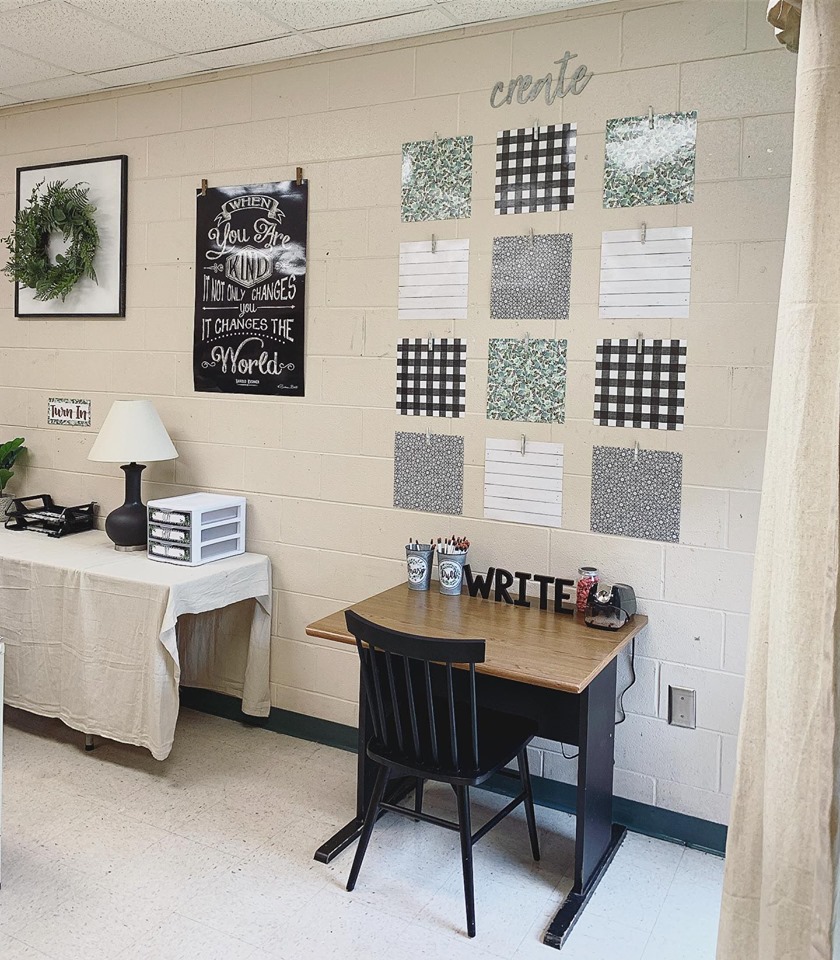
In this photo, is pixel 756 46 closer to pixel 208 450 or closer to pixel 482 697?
pixel 482 697

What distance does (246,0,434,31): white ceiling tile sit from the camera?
9.43ft

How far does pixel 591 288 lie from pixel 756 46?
83 centimetres

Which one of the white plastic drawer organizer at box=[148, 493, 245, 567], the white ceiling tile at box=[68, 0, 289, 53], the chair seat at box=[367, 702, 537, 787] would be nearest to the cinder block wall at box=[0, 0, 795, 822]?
the white plastic drawer organizer at box=[148, 493, 245, 567]

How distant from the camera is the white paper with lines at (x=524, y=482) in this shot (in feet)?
9.97

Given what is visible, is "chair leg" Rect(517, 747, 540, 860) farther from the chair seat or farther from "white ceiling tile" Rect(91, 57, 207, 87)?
"white ceiling tile" Rect(91, 57, 207, 87)

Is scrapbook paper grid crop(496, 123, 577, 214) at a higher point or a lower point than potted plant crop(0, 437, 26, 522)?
higher

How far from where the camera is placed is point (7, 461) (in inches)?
165

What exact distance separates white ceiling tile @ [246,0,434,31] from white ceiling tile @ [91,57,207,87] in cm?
63

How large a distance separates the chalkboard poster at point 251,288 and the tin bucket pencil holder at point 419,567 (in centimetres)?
85

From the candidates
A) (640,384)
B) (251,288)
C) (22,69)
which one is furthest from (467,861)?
(22,69)

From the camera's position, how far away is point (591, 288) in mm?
2930

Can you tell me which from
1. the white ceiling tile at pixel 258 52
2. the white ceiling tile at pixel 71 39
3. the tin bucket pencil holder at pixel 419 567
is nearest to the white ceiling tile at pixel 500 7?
the white ceiling tile at pixel 258 52

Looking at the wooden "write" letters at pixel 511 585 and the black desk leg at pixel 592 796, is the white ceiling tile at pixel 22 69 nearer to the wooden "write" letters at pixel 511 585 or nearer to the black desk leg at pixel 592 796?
the wooden "write" letters at pixel 511 585

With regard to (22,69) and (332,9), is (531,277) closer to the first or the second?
(332,9)
